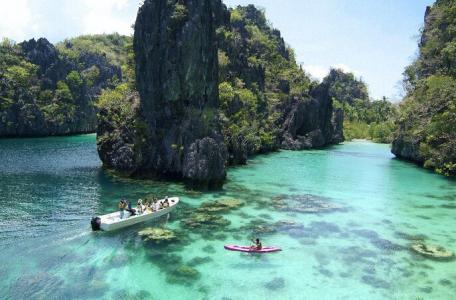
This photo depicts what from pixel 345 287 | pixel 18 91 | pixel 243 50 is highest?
pixel 243 50

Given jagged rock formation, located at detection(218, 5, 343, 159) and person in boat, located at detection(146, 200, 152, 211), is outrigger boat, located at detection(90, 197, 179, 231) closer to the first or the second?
person in boat, located at detection(146, 200, 152, 211)

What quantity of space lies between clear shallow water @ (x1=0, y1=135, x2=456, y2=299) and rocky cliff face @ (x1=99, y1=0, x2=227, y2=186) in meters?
3.47

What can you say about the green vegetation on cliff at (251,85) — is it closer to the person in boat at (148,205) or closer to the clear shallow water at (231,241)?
the clear shallow water at (231,241)

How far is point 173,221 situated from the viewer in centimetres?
3653

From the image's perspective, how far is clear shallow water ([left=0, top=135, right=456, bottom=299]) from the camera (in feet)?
79.8

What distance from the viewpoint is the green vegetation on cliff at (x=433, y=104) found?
66.4 meters

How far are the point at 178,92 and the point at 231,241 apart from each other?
2531 centimetres

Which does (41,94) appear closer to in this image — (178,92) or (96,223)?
(178,92)

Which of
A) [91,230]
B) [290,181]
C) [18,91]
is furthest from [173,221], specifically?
[18,91]

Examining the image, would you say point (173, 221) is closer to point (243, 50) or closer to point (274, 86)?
point (243, 50)

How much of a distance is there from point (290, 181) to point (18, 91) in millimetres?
91831

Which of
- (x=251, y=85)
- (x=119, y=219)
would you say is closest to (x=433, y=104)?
(x=251, y=85)

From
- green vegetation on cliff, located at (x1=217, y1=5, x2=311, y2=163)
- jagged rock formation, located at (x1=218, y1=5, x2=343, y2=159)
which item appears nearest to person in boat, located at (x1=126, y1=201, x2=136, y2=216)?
green vegetation on cliff, located at (x1=217, y1=5, x2=311, y2=163)

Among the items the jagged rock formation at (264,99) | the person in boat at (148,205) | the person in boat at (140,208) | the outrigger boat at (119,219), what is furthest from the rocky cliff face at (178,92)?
the jagged rock formation at (264,99)
